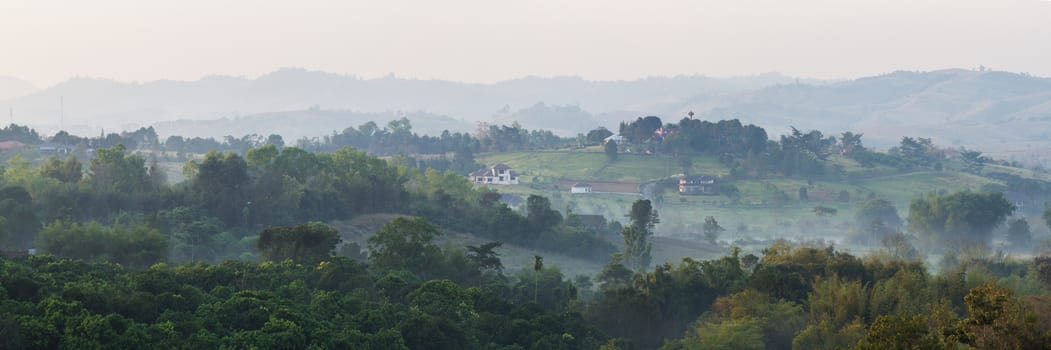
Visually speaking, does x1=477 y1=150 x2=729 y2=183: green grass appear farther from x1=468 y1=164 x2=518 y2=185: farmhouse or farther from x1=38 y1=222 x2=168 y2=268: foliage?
x1=38 y1=222 x2=168 y2=268: foliage

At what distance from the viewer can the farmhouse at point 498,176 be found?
101m

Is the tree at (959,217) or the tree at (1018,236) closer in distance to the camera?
the tree at (959,217)

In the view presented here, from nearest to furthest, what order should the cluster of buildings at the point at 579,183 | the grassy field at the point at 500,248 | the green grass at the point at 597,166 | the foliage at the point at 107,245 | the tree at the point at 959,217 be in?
the foliage at the point at 107,245 → the grassy field at the point at 500,248 → the tree at the point at 959,217 → the cluster of buildings at the point at 579,183 → the green grass at the point at 597,166

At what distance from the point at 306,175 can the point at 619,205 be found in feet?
118

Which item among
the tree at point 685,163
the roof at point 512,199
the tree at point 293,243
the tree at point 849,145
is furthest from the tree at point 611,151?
the tree at point 293,243

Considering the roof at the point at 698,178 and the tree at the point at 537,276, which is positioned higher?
the roof at the point at 698,178

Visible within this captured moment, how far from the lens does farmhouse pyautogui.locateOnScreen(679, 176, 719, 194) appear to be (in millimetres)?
96125

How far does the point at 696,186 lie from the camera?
96375 mm

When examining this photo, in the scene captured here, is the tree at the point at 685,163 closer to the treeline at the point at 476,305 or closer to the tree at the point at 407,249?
the treeline at the point at 476,305

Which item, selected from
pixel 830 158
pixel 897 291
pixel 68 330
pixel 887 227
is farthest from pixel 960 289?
pixel 830 158

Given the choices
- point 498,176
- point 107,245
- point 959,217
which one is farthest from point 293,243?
point 498,176

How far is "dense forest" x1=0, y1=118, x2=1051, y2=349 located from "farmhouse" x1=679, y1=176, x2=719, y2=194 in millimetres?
21888

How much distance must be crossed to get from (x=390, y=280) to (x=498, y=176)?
66609mm

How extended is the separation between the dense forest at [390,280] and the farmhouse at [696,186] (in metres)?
21.9
